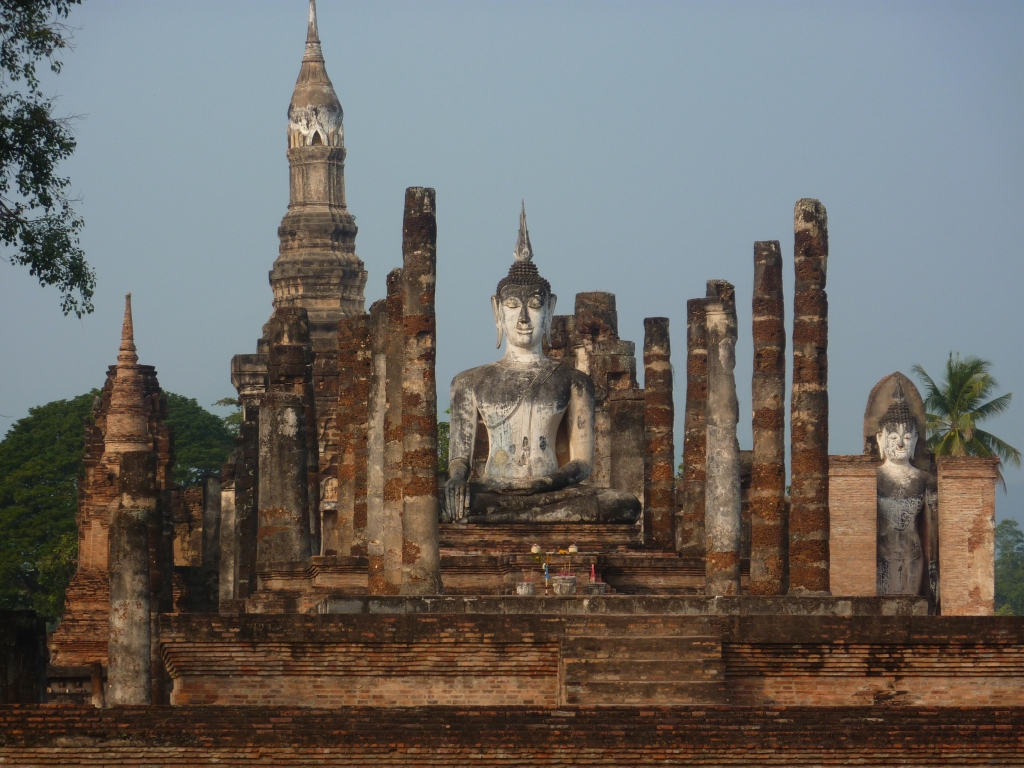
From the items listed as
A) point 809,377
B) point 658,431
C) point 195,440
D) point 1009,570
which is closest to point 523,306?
point 658,431

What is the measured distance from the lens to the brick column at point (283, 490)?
25.1m

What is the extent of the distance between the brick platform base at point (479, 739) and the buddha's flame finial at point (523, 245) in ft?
36.1

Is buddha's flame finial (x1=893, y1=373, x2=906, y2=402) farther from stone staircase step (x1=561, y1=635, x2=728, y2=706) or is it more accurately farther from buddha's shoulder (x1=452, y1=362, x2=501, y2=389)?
stone staircase step (x1=561, y1=635, x2=728, y2=706)

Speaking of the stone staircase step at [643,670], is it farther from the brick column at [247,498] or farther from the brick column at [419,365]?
the brick column at [247,498]

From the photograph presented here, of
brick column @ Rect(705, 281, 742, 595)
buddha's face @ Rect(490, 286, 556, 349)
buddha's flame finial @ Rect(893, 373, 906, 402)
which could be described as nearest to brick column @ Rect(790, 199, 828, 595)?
brick column @ Rect(705, 281, 742, 595)

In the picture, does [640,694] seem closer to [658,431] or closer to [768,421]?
[768,421]

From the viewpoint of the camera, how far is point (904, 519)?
26.0m

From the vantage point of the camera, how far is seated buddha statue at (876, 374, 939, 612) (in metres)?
25.9

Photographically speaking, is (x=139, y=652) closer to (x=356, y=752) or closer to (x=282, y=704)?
(x=282, y=704)

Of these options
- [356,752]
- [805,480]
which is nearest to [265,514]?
[805,480]

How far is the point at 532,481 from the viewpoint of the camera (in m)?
25.3

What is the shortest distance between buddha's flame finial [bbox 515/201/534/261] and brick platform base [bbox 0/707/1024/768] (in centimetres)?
1101

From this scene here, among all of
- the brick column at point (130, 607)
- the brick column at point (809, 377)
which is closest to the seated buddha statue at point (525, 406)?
the brick column at point (809, 377)

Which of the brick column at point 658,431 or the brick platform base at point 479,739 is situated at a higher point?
the brick column at point 658,431
